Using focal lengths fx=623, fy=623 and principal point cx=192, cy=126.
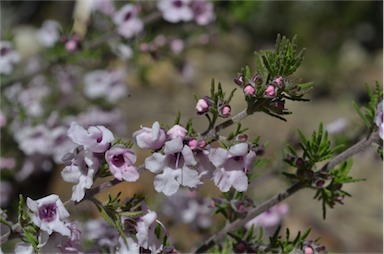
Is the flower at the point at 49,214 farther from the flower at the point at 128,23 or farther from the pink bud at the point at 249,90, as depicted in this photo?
the flower at the point at 128,23

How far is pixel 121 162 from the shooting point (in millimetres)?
1522

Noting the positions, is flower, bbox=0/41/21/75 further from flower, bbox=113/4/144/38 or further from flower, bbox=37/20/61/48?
flower, bbox=113/4/144/38

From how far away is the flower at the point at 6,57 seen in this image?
288 centimetres

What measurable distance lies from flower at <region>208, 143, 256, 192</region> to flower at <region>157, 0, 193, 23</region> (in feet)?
4.63

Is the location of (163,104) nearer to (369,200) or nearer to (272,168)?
(369,200)

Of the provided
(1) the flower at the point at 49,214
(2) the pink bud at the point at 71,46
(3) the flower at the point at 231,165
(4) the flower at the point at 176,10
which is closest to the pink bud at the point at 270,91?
(3) the flower at the point at 231,165

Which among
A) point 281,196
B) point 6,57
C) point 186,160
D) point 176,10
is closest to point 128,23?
point 176,10

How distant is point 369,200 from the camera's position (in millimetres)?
5027

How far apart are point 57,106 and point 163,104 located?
446 cm

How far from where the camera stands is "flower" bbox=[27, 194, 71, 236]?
58.8 inches

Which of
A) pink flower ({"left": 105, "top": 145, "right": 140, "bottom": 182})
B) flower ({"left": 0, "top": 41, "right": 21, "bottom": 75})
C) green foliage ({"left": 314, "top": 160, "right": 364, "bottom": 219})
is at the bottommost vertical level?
flower ({"left": 0, "top": 41, "right": 21, "bottom": 75})

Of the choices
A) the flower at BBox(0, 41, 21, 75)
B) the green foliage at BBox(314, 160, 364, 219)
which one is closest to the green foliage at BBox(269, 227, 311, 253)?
the green foliage at BBox(314, 160, 364, 219)

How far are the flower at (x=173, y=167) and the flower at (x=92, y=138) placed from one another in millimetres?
119

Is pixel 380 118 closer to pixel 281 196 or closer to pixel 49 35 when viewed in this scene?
pixel 281 196
